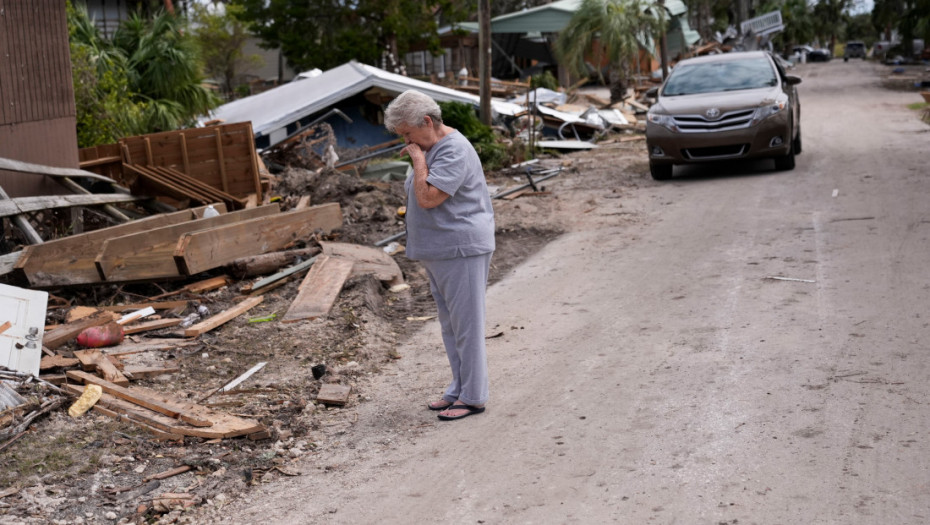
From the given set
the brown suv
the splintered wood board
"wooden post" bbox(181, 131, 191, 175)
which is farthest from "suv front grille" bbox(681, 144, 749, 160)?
the splintered wood board

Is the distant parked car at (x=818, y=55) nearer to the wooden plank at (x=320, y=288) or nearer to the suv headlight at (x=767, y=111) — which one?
the suv headlight at (x=767, y=111)

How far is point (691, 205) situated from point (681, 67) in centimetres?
442

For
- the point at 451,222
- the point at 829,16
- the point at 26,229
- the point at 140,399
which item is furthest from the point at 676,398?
the point at 829,16

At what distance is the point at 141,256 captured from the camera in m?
8.66

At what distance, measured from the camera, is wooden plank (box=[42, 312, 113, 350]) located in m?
6.97

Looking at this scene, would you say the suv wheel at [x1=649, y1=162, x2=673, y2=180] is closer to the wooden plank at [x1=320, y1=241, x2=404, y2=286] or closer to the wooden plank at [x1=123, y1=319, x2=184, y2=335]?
the wooden plank at [x1=320, y1=241, x2=404, y2=286]

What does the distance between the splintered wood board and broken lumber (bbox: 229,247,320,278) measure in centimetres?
127

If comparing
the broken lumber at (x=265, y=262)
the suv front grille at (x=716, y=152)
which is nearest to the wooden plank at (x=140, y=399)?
the broken lumber at (x=265, y=262)

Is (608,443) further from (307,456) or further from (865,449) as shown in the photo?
(307,456)

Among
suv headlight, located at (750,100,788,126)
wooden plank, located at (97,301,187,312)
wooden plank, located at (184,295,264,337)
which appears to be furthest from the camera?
suv headlight, located at (750,100,788,126)

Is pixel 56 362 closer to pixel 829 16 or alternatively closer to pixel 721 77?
pixel 721 77

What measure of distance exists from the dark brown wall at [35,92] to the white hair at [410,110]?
22.3ft

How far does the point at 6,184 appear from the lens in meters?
10.2

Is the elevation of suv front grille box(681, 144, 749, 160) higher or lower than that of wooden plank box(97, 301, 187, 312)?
higher
